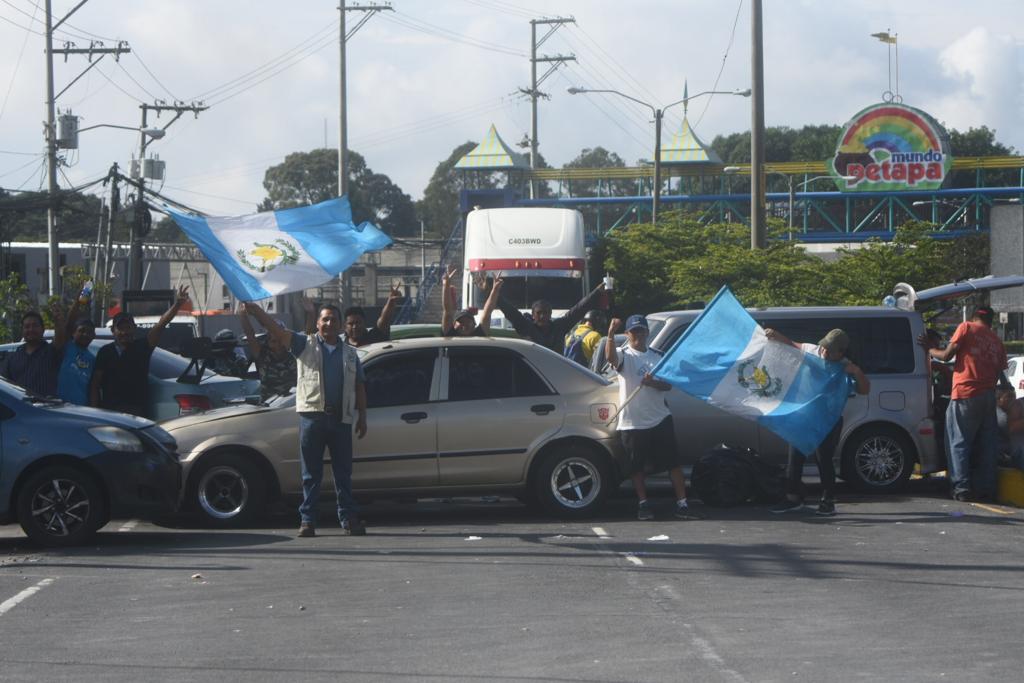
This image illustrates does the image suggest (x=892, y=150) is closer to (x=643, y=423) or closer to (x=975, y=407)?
(x=975, y=407)

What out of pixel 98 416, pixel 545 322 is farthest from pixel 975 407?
pixel 98 416

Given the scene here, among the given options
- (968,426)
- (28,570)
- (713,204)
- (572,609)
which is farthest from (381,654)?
(713,204)

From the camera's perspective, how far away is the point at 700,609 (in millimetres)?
7988

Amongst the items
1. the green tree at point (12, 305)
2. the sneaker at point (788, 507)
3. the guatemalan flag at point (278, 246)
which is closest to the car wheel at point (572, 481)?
the sneaker at point (788, 507)

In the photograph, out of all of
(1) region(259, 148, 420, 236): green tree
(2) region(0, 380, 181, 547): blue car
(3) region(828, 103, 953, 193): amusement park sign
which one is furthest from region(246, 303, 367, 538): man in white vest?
(1) region(259, 148, 420, 236): green tree

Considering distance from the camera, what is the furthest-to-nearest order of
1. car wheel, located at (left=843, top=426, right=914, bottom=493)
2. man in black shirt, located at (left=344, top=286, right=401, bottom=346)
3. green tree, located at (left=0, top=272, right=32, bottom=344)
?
green tree, located at (left=0, top=272, right=32, bottom=344) → car wheel, located at (left=843, top=426, right=914, bottom=493) → man in black shirt, located at (left=344, top=286, right=401, bottom=346)

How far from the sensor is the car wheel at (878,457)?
13711 mm

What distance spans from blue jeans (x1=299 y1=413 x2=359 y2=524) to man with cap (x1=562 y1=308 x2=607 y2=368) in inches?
173

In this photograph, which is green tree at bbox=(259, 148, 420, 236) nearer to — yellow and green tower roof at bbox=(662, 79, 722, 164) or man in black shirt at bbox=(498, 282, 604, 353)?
yellow and green tower roof at bbox=(662, 79, 722, 164)

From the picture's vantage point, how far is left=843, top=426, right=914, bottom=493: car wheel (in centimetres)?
1371

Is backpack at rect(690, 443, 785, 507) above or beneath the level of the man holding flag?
beneath

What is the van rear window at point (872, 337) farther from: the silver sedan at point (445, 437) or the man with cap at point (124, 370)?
the man with cap at point (124, 370)

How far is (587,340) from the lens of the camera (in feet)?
49.2

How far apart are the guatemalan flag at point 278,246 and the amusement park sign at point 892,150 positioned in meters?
54.1
